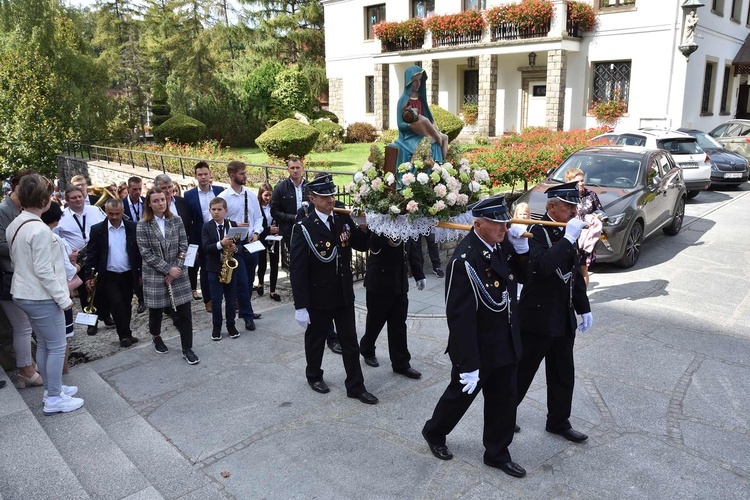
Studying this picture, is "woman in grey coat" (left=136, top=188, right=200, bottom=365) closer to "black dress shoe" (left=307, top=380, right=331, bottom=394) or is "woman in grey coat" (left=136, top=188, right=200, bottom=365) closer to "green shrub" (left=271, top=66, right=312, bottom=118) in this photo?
"black dress shoe" (left=307, top=380, right=331, bottom=394)

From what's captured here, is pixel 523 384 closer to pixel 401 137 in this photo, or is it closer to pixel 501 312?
pixel 501 312

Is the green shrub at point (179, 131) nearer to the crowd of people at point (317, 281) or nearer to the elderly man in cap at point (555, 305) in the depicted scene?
the crowd of people at point (317, 281)

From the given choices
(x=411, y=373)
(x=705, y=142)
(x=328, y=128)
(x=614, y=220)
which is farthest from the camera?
(x=328, y=128)

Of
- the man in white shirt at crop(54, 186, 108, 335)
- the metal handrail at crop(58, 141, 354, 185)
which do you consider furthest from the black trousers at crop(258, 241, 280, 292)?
the metal handrail at crop(58, 141, 354, 185)

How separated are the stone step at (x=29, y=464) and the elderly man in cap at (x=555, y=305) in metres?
3.32

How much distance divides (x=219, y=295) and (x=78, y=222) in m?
2.12

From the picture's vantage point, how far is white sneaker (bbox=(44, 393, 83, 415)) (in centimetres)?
508

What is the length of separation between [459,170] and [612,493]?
302 cm

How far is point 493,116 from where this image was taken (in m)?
27.2

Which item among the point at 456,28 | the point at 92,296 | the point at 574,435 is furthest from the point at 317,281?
the point at 456,28

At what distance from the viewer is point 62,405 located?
16.8 feet

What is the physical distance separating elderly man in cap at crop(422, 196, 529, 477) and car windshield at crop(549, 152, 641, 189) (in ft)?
24.1

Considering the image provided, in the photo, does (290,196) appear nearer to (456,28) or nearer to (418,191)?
(418,191)

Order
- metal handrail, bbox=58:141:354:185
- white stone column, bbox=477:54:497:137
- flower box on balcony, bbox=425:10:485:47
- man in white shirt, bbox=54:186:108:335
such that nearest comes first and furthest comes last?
man in white shirt, bbox=54:186:108:335 < metal handrail, bbox=58:141:354:185 < flower box on balcony, bbox=425:10:485:47 < white stone column, bbox=477:54:497:137
